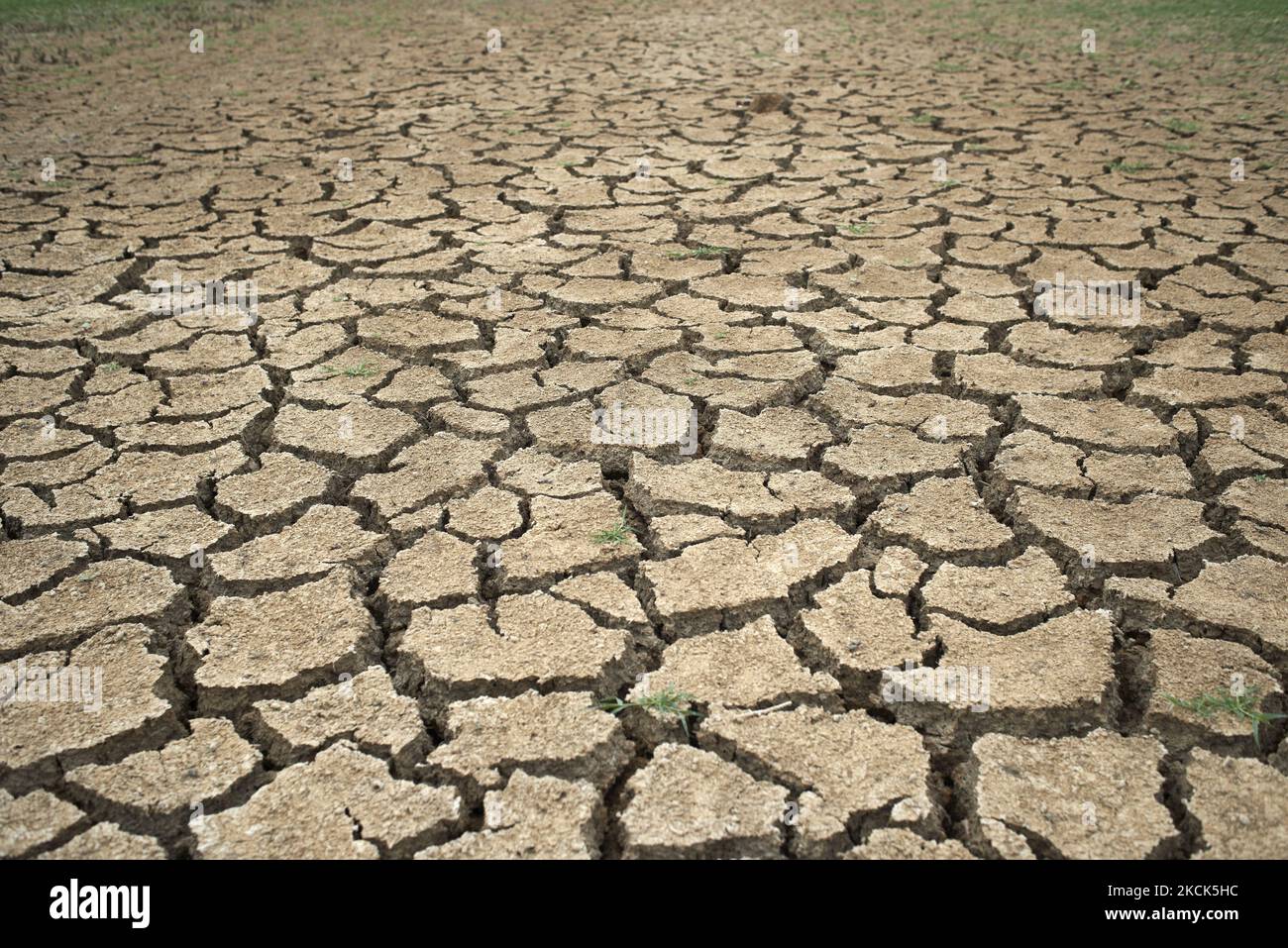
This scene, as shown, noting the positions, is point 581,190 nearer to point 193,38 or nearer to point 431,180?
point 431,180

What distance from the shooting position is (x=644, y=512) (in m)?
2.16

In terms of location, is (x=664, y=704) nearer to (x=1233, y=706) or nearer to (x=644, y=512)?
(x=644, y=512)

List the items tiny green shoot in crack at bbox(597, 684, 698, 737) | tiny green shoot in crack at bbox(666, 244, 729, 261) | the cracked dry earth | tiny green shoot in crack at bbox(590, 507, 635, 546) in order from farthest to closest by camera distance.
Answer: tiny green shoot in crack at bbox(666, 244, 729, 261) < tiny green shoot in crack at bbox(590, 507, 635, 546) < tiny green shoot in crack at bbox(597, 684, 698, 737) < the cracked dry earth

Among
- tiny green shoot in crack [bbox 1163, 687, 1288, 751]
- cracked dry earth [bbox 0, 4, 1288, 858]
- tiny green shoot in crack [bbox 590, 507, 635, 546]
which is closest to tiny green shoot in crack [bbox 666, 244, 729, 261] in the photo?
cracked dry earth [bbox 0, 4, 1288, 858]

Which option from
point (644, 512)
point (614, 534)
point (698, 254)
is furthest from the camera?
point (698, 254)

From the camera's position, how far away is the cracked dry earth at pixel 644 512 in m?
1.47

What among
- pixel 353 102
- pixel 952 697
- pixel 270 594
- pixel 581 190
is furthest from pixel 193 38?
pixel 952 697

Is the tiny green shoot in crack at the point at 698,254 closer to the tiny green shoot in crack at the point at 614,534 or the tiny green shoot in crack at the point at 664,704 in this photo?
the tiny green shoot in crack at the point at 614,534

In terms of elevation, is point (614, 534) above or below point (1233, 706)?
above

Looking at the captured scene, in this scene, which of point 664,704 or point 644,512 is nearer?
point 664,704

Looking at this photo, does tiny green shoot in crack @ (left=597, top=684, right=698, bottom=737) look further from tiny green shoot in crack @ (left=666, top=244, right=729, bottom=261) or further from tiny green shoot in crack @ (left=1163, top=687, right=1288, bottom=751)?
tiny green shoot in crack @ (left=666, top=244, right=729, bottom=261)

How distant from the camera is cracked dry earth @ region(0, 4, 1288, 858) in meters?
1.47

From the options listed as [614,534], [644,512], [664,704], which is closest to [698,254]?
[644,512]

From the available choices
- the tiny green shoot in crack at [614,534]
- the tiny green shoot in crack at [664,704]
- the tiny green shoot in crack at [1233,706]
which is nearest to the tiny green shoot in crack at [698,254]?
the tiny green shoot in crack at [614,534]
